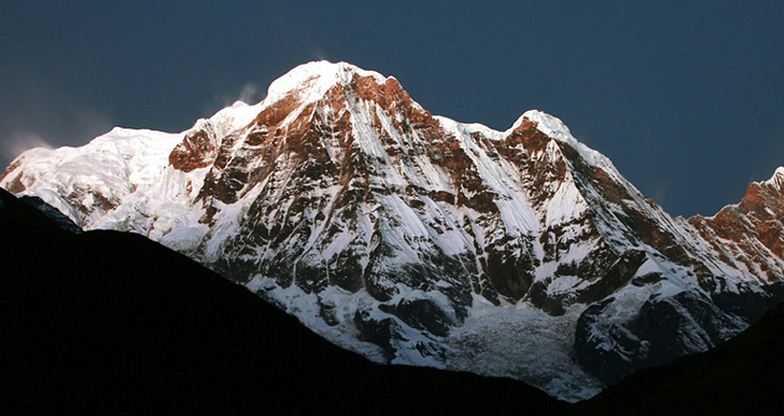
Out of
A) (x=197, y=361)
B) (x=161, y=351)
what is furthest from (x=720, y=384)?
(x=161, y=351)

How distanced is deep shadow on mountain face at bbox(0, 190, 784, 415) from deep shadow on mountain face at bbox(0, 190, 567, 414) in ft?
0.45

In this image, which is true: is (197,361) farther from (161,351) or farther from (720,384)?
(720,384)

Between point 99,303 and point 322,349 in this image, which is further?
point 322,349

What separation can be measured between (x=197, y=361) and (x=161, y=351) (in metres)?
2.68

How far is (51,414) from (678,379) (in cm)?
4618

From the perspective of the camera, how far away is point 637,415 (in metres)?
60.8

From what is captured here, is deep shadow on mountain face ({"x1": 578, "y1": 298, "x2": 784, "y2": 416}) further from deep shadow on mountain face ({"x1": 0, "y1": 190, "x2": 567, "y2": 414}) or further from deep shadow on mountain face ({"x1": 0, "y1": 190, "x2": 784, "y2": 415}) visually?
deep shadow on mountain face ({"x1": 0, "y1": 190, "x2": 567, "y2": 414})

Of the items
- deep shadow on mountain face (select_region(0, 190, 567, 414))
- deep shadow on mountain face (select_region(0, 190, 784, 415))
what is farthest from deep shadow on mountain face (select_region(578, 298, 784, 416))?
deep shadow on mountain face (select_region(0, 190, 567, 414))

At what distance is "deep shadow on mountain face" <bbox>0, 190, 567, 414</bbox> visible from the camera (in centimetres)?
5522

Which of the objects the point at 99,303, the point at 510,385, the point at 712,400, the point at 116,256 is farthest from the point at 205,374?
the point at 712,400

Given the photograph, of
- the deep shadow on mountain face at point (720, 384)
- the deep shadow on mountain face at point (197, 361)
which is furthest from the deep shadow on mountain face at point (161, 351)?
the deep shadow on mountain face at point (720, 384)

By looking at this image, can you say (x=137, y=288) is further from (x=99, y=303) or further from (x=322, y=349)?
(x=322, y=349)

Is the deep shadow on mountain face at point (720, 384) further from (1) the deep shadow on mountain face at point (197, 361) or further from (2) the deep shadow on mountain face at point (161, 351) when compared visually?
(2) the deep shadow on mountain face at point (161, 351)

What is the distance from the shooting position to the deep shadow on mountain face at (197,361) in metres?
55.7
